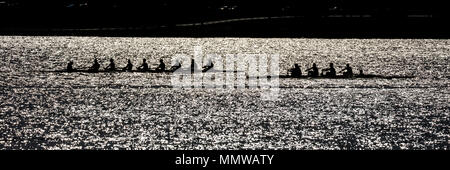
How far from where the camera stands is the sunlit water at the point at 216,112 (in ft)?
167

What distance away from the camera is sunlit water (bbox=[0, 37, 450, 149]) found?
5094 cm

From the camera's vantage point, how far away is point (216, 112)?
6569 cm

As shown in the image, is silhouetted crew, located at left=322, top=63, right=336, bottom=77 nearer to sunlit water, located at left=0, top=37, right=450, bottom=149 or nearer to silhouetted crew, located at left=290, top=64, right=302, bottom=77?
sunlit water, located at left=0, top=37, right=450, bottom=149
